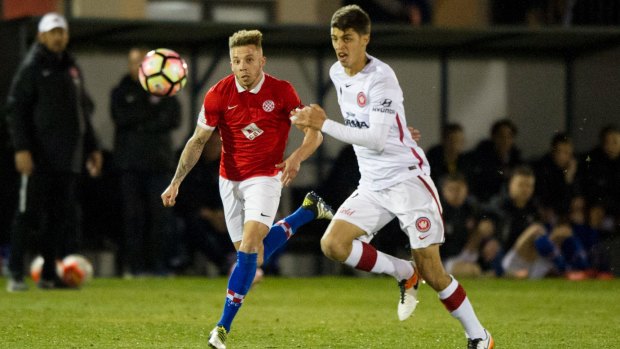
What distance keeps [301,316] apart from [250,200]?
6.55ft

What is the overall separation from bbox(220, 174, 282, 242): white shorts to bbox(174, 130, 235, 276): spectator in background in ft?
21.8

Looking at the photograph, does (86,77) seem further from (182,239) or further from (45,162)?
(45,162)

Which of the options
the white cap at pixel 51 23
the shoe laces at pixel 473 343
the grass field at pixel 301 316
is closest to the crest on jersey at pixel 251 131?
the grass field at pixel 301 316

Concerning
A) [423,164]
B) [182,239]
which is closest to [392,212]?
[423,164]

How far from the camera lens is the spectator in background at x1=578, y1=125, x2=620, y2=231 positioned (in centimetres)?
1650

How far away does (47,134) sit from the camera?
12656 millimetres

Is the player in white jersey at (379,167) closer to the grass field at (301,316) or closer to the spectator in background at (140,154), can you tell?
the grass field at (301,316)

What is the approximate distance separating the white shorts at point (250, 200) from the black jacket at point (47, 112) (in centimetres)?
361

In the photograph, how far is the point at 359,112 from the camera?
26.9 ft

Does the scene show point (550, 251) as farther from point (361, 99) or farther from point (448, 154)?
point (361, 99)

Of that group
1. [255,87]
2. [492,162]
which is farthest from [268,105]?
[492,162]

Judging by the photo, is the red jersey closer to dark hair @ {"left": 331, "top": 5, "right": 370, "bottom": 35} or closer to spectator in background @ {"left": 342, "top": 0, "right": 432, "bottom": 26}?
dark hair @ {"left": 331, "top": 5, "right": 370, "bottom": 35}

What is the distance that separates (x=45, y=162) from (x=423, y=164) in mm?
5274

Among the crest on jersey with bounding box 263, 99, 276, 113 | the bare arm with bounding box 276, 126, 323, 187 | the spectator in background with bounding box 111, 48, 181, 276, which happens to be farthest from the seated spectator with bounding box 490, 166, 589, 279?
the bare arm with bounding box 276, 126, 323, 187
